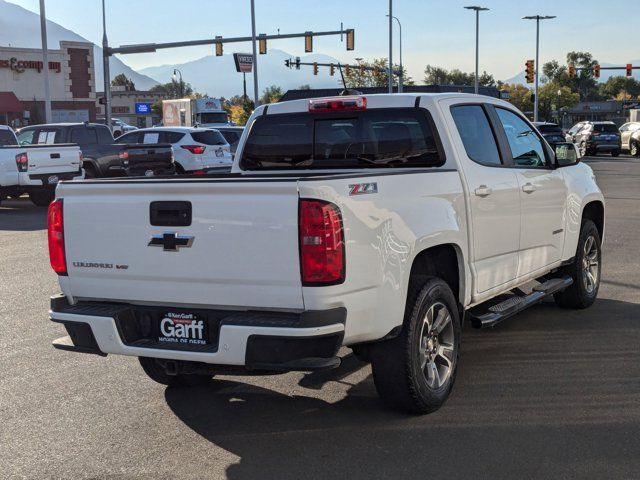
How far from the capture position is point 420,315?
16.2 feet

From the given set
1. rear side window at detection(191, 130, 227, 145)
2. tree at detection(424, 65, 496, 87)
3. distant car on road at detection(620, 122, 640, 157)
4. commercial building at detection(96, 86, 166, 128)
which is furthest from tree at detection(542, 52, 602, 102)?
rear side window at detection(191, 130, 227, 145)

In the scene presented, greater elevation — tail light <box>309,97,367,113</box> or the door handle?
tail light <box>309,97,367,113</box>

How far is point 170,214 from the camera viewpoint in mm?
4562

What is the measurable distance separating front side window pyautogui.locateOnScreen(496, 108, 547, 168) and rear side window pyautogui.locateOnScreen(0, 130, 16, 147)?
1526 centimetres

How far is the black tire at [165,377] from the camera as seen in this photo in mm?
5660

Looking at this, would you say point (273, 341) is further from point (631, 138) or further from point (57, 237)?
point (631, 138)

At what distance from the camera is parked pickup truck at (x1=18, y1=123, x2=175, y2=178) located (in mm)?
20469

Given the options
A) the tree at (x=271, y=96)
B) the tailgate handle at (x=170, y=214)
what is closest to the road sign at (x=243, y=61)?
the tree at (x=271, y=96)

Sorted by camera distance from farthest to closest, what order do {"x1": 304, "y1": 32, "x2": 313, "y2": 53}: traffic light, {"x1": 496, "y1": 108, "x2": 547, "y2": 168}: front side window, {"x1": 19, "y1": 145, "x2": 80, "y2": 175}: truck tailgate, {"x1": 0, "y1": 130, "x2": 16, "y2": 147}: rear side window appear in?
{"x1": 304, "y1": 32, "x2": 313, "y2": 53}: traffic light → {"x1": 0, "y1": 130, "x2": 16, "y2": 147}: rear side window → {"x1": 19, "y1": 145, "x2": 80, "y2": 175}: truck tailgate → {"x1": 496, "y1": 108, "x2": 547, "y2": 168}: front side window

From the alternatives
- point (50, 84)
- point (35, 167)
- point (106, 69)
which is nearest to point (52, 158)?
point (35, 167)

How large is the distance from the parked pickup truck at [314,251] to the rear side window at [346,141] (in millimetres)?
10

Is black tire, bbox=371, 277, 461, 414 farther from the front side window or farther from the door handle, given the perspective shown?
the front side window

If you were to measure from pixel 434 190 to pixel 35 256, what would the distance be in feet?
27.7

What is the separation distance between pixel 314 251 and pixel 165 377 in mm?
2009
